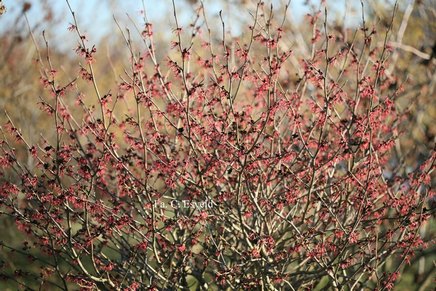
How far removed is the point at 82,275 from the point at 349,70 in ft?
12.7

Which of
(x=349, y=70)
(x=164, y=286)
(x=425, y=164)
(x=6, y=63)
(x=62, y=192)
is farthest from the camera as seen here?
(x=6, y=63)

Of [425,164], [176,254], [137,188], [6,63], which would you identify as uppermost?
[6,63]

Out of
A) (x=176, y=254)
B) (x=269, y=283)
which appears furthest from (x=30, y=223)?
(x=269, y=283)

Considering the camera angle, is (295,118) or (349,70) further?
(349,70)

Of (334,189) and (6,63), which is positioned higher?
(6,63)

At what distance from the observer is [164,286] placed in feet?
17.6

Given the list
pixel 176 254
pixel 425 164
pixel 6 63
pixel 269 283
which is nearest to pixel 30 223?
pixel 176 254

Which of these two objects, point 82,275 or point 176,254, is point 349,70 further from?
point 82,275

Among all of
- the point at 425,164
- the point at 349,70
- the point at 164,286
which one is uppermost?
the point at 349,70

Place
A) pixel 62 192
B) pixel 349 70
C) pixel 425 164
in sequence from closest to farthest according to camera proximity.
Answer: pixel 62 192, pixel 425 164, pixel 349 70

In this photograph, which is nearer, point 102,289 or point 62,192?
point 62,192

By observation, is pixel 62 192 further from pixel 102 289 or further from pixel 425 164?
pixel 425 164

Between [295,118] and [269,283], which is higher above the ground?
[295,118]

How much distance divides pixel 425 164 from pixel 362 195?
0.82 meters
